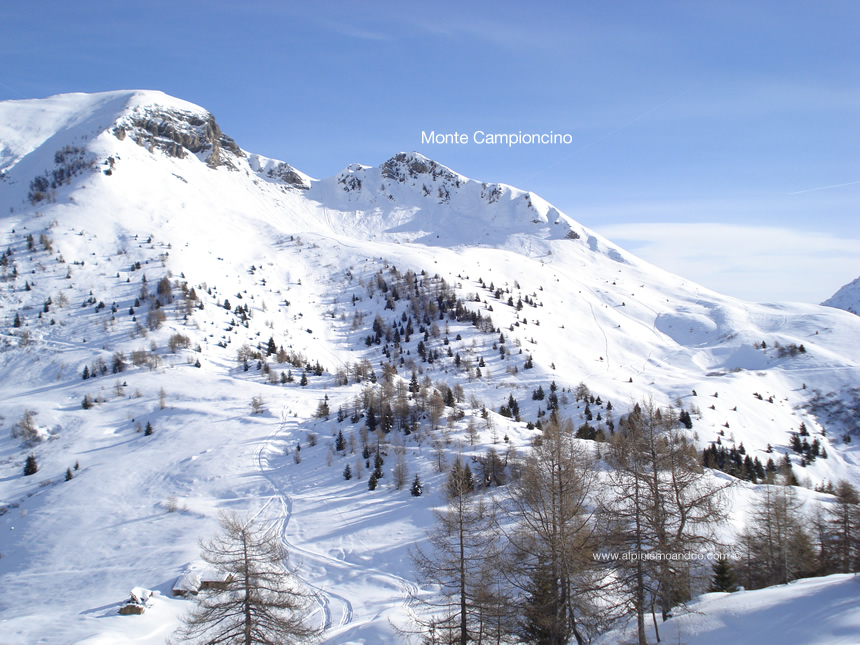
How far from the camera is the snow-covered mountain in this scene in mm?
40719

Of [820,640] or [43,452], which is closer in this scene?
[820,640]

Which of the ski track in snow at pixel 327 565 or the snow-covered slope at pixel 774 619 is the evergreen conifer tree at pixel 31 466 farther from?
the snow-covered slope at pixel 774 619

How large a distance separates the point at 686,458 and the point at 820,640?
264 inches

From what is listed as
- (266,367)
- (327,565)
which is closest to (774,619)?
(327,565)

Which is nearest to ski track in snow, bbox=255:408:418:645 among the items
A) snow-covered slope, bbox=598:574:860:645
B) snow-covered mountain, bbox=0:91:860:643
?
snow-covered mountain, bbox=0:91:860:643

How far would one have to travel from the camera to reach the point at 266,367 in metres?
88.7

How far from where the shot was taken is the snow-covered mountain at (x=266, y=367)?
40.7 meters

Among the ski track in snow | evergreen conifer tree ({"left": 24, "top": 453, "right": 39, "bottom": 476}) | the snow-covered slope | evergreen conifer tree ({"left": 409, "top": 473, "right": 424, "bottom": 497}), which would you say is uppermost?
the snow-covered slope

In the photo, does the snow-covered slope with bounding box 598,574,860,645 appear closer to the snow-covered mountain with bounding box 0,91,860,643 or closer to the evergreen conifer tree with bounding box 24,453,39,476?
the snow-covered mountain with bounding box 0,91,860,643

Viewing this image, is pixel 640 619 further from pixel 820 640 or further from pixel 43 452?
pixel 43 452

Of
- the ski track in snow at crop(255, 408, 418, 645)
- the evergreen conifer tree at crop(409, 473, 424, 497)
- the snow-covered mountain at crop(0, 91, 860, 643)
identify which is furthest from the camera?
the evergreen conifer tree at crop(409, 473, 424, 497)

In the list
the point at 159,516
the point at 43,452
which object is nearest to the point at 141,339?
the point at 43,452

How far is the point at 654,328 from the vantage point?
13775 cm

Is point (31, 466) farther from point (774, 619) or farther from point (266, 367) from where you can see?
point (774, 619)
